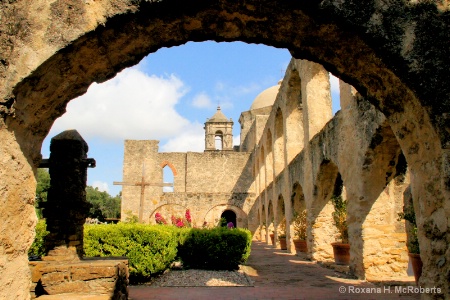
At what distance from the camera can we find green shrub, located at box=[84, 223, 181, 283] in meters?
6.99

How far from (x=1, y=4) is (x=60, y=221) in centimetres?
318

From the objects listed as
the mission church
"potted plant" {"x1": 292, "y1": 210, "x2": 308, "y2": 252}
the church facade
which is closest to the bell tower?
the mission church

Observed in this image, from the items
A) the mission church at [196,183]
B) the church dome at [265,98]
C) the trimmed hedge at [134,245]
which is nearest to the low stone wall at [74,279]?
the trimmed hedge at [134,245]

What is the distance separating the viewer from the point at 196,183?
92.6ft

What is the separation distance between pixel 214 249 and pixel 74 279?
507cm

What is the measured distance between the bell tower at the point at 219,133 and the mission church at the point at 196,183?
3197 millimetres

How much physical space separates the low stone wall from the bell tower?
30420 millimetres

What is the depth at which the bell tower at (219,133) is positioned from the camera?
114ft

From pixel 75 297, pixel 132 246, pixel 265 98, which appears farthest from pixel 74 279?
pixel 265 98

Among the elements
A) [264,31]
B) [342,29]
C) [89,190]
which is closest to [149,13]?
[264,31]

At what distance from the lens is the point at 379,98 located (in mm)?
2891

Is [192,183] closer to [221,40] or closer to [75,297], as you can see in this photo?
[75,297]

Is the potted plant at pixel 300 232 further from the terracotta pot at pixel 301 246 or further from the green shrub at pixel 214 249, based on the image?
A: the green shrub at pixel 214 249

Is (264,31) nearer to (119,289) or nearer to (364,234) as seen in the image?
(119,289)
